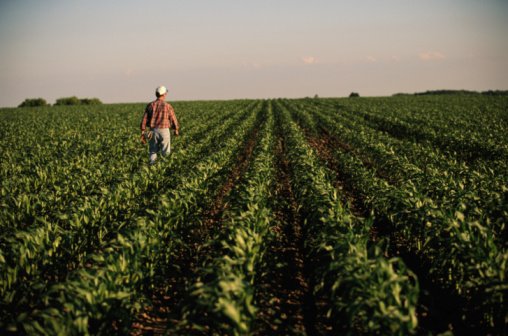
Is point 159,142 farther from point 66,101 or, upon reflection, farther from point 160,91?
point 66,101

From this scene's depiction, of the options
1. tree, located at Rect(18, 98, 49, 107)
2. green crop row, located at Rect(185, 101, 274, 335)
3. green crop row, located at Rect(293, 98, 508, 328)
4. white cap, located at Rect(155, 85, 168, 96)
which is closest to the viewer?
green crop row, located at Rect(185, 101, 274, 335)

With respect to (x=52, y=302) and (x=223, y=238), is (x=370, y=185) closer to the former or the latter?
(x=223, y=238)

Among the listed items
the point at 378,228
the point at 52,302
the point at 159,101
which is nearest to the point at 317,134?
the point at 159,101

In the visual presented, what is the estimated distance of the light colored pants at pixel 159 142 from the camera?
33.4 feet

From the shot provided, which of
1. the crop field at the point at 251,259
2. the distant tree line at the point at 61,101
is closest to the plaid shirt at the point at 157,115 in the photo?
the crop field at the point at 251,259

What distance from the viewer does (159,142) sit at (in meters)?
10.5

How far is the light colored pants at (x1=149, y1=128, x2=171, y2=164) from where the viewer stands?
10.2m

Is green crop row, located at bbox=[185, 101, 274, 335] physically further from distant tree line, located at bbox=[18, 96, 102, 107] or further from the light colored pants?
distant tree line, located at bbox=[18, 96, 102, 107]

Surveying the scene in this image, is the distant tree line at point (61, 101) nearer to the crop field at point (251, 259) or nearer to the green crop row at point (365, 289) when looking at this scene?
the crop field at point (251, 259)

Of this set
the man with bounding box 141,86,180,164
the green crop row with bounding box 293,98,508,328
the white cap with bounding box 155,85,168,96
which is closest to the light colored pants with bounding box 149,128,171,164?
the man with bounding box 141,86,180,164

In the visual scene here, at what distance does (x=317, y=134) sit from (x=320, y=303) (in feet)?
54.7

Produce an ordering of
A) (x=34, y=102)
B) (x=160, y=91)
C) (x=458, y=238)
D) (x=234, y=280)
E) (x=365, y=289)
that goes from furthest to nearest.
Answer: (x=34, y=102) → (x=160, y=91) → (x=458, y=238) → (x=234, y=280) → (x=365, y=289)

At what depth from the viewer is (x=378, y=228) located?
675cm

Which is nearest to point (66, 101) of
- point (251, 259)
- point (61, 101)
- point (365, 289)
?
point (61, 101)
